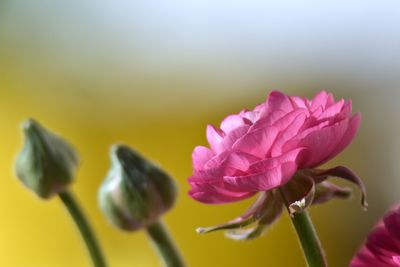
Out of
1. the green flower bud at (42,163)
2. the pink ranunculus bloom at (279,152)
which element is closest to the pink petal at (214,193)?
the pink ranunculus bloom at (279,152)

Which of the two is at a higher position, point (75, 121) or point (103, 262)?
point (75, 121)

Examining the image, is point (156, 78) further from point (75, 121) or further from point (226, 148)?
point (226, 148)

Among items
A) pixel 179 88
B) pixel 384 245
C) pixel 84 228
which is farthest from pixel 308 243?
pixel 179 88

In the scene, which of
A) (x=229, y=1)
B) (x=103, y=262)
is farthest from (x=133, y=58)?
(x=103, y=262)

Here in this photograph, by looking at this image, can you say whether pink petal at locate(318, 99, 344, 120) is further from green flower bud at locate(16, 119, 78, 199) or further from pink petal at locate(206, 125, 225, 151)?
green flower bud at locate(16, 119, 78, 199)

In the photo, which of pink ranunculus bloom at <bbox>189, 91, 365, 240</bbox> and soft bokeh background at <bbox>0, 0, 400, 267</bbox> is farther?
soft bokeh background at <bbox>0, 0, 400, 267</bbox>

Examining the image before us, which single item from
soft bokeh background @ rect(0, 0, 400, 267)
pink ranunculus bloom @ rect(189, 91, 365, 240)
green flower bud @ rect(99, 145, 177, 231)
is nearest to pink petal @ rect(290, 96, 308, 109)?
pink ranunculus bloom @ rect(189, 91, 365, 240)
